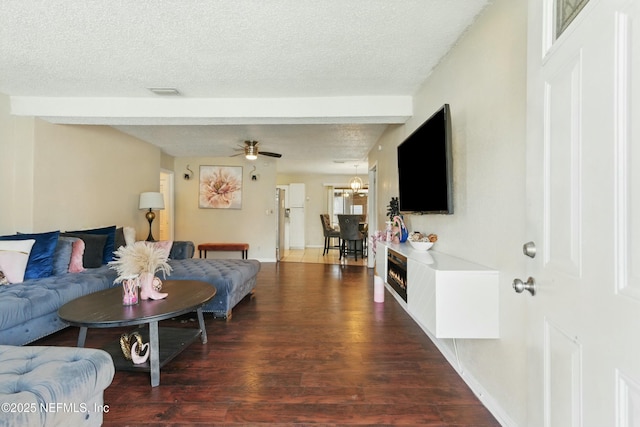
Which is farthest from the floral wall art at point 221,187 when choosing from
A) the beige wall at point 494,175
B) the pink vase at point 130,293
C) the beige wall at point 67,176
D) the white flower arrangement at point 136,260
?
the beige wall at point 494,175

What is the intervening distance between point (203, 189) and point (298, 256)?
2.82m

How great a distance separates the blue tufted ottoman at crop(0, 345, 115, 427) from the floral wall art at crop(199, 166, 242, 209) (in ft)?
18.7

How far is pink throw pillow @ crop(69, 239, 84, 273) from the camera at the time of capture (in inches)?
133

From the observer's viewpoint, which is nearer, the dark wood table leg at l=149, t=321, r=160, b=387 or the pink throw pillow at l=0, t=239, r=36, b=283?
the dark wood table leg at l=149, t=321, r=160, b=387

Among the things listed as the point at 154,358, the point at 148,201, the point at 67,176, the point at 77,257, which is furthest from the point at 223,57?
the point at 148,201

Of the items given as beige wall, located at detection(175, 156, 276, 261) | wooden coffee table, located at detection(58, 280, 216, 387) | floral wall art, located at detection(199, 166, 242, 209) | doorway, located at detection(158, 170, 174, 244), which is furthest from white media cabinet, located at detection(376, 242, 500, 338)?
doorway, located at detection(158, 170, 174, 244)

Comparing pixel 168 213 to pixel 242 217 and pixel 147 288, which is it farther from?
pixel 147 288

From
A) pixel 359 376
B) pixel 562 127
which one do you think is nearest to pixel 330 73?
pixel 562 127

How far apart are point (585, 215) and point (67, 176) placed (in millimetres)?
4961

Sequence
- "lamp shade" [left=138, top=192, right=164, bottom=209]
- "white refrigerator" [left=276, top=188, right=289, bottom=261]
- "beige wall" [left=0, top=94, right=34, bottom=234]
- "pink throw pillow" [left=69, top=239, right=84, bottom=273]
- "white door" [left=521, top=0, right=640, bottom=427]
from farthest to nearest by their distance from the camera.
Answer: "white refrigerator" [left=276, top=188, right=289, bottom=261] < "lamp shade" [left=138, top=192, right=164, bottom=209] < "pink throw pillow" [left=69, top=239, right=84, bottom=273] < "beige wall" [left=0, top=94, right=34, bottom=234] < "white door" [left=521, top=0, right=640, bottom=427]

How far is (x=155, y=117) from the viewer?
3.39 m

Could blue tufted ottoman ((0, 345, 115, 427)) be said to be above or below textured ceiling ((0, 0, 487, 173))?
below

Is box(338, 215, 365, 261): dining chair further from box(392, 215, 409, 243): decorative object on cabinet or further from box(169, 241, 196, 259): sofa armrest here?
box(169, 241, 196, 259): sofa armrest

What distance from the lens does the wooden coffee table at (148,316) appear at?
1.95 metres
